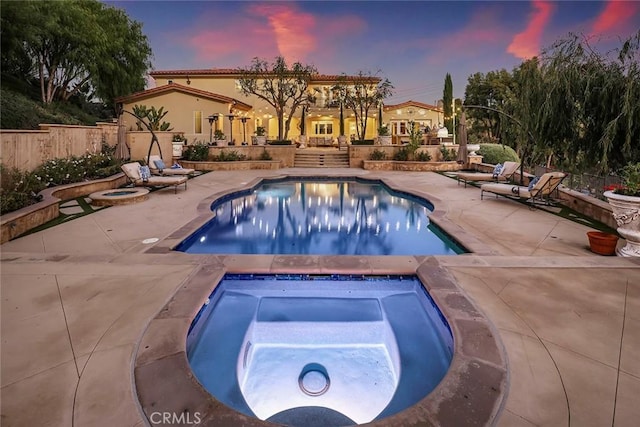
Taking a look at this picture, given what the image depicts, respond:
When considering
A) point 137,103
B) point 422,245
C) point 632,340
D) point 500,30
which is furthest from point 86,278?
point 500,30

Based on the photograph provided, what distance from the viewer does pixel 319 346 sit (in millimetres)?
4324

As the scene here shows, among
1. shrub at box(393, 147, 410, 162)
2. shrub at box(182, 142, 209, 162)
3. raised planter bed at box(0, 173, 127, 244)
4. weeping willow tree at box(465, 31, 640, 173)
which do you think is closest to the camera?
raised planter bed at box(0, 173, 127, 244)

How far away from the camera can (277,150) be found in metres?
23.3

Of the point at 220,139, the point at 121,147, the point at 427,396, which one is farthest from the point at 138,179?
the point at 427,396

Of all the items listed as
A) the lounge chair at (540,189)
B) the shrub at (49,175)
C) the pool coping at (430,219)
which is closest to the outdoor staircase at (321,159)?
the pool coping at (430,219)

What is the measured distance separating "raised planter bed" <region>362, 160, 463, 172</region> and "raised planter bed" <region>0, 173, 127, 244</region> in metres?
14.6

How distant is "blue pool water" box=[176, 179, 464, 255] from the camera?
7.54 metres

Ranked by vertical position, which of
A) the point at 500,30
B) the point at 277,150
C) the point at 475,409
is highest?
the point at 500,30

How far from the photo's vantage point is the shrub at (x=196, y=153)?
2186cm

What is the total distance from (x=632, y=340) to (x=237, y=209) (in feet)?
33.2

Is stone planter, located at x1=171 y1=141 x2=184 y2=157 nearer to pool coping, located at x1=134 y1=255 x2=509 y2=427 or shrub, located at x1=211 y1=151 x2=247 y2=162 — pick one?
shrub, located at x1=211 y1=151 x2=247 y2=162

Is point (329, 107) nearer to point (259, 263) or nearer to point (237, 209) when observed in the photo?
point (237, 209)

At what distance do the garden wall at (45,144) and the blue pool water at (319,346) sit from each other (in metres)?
10.1

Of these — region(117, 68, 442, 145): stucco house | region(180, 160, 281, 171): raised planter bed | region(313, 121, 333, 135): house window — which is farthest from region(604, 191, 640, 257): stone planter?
region(313, 121, 333, 135): house window
